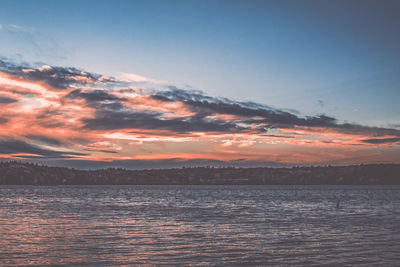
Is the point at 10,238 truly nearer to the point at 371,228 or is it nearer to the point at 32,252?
the point at 32,252

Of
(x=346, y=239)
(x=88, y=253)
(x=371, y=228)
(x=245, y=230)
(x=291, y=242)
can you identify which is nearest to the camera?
(x=88, y=253)

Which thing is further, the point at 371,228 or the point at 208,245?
the point at 371,228

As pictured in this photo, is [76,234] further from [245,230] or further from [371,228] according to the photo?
[371,228]

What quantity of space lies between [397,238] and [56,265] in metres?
24.2

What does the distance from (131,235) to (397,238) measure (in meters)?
20.3

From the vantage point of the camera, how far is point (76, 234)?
31469 millimetres

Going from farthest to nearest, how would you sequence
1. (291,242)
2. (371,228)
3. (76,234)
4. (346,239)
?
(371,228) → (76,234) → (346,239) → (291,242)

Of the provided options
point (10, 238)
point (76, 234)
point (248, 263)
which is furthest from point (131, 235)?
point (248, 263)

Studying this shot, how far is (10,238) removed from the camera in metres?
28.2

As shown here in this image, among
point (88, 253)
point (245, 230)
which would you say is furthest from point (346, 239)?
point (88, 253)

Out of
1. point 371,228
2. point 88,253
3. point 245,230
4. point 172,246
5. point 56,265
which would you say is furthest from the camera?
point 371,228

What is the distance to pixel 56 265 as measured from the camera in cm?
1992

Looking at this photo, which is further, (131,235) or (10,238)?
(131,235)

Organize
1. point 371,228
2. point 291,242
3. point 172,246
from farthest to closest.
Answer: point 371,228 → point 291,242 → point 172,246
